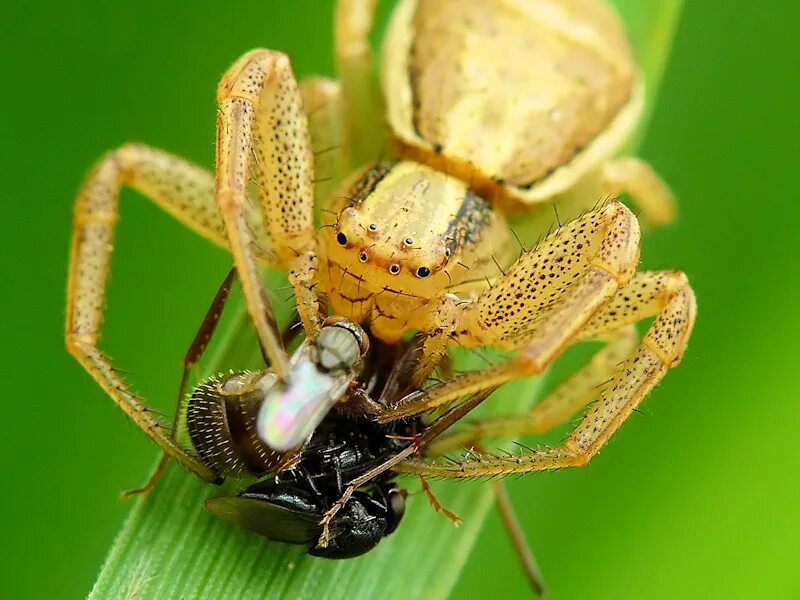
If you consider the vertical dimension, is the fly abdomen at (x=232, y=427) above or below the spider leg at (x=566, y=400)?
above

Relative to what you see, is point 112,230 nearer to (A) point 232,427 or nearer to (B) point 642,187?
(A) point 232,427

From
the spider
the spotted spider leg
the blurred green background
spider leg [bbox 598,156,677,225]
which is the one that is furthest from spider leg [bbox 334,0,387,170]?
spider leg [bbox 598,156,677,225]

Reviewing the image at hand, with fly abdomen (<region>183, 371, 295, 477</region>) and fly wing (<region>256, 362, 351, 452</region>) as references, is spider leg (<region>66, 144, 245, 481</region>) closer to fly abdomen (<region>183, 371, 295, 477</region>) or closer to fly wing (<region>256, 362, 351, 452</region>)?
fly abdomen (<region>183, 371, 295, 477</region>)

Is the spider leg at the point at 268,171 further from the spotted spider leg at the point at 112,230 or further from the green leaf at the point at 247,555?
the green leaf at the point at 247,555

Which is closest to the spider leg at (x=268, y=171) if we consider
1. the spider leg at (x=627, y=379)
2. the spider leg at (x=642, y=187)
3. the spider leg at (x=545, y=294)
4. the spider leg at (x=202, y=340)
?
the spider leg at (x=202, y=340)

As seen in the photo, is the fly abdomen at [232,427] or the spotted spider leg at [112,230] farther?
the spotted spider leg at [112,230]

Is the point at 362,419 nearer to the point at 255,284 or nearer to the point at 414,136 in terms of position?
the point at 255,284

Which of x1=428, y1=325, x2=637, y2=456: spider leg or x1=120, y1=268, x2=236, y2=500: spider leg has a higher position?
x1=120, y1=268, x2=236, y2=500: spider leg

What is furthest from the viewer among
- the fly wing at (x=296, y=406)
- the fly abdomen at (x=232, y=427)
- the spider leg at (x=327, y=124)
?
the spider leg at (x=327, y=124)
